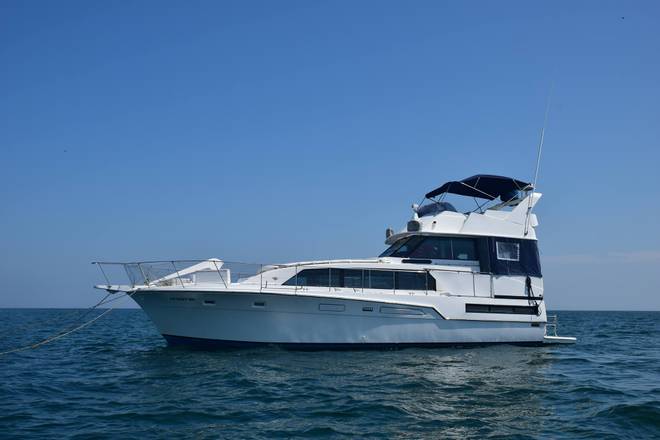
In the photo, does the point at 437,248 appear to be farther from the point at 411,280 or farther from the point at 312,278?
the point at 312,278

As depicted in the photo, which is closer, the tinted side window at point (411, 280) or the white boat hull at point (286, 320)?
the white boat hull at point (286, 320)

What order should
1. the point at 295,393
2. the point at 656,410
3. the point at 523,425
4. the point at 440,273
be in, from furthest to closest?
the point at 440,273 < the point at 295,393 < the point at 656,410 < the point at 523,425

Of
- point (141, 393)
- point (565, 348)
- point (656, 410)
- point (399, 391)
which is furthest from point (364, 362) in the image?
point (565, 348)

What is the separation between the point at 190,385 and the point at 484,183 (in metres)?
11.4

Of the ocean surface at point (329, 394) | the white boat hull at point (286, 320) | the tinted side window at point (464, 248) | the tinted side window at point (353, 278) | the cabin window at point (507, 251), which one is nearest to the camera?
the ocean surface at point (329, 394)

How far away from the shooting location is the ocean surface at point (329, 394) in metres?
7.71

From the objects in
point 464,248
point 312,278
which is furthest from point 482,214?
point 312,278

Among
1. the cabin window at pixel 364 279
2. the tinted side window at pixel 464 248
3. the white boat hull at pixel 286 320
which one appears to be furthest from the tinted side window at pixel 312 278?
the tinted side window at pixel 464 248

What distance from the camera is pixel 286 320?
14.1 metres

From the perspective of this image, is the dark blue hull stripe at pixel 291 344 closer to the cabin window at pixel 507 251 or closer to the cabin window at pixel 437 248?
the cabin window at pixel 437 248

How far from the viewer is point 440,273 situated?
50.9 ft

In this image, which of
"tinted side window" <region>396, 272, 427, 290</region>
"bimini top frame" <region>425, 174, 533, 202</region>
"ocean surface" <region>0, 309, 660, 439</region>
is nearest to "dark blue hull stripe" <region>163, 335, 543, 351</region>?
"ocean surface" <region>0, 309, 660, 439</region>

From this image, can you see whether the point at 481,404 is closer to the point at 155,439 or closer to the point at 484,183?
the point at 155,439

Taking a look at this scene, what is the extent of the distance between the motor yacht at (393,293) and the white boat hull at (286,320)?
27mm
